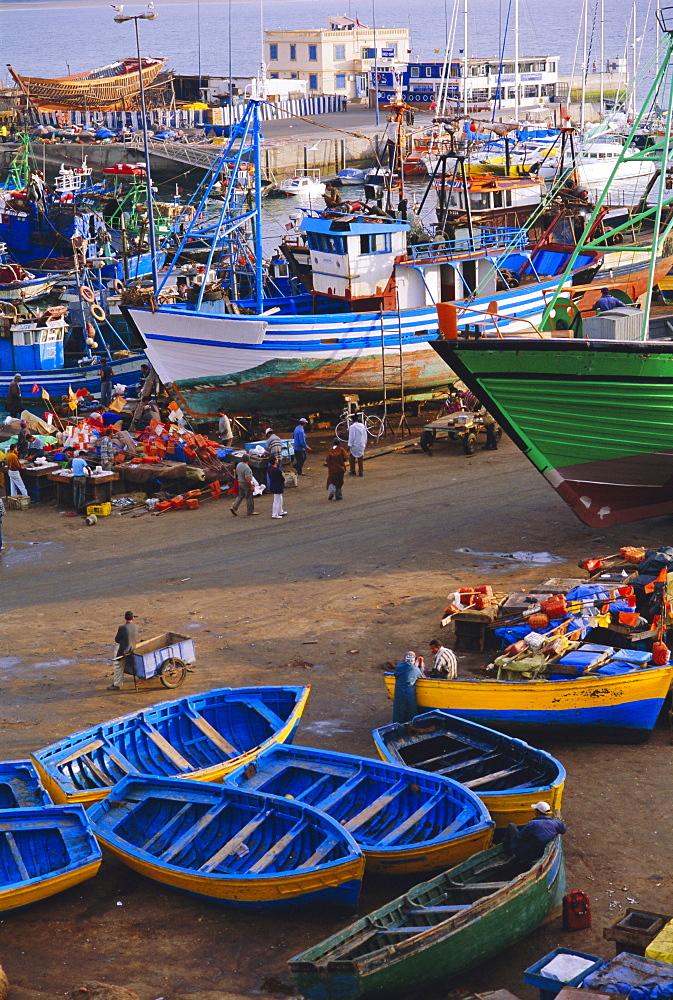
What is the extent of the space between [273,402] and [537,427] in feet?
29.7

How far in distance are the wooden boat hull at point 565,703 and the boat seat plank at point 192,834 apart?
2.93 m

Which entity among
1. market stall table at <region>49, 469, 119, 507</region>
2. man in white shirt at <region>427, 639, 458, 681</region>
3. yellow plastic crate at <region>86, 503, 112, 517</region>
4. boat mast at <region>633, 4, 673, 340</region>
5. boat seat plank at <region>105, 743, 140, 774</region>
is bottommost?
yellow plastic crate at <region>86, 503, 112, 517</region>

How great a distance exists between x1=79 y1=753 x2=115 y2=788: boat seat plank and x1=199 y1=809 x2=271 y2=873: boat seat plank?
1.84 m

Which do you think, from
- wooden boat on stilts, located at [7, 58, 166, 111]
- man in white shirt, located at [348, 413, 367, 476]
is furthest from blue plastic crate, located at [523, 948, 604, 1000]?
wooden boat on stilts, located at [7, 58, 166, 111]

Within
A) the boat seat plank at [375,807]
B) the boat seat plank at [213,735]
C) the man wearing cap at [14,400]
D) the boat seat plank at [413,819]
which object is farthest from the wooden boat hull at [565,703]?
the man wearing cap at [14,400]

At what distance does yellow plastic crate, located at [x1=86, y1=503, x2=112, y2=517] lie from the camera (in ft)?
75.7

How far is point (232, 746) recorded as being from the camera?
13.5 meters

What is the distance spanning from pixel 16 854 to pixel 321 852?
292 centimetres

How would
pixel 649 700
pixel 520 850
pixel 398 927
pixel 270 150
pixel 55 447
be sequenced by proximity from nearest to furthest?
pixel 398 927 < pixel 520 850 < pixel 649 700 < pixel 55 447 < pixel 270 150

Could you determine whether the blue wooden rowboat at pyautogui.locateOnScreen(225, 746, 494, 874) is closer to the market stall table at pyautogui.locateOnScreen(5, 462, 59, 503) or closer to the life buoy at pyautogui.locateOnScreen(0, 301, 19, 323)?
the market stall table at pyautogui.locateOnScreen(5, 462, 59, 503)

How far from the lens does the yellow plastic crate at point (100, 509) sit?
23.1 m

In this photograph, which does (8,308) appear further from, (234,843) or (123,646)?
(234,843)

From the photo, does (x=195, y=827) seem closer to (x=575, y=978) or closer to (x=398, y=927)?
(x=398, y=927)

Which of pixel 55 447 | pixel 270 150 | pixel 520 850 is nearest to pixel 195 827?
pixel 520 850
